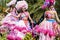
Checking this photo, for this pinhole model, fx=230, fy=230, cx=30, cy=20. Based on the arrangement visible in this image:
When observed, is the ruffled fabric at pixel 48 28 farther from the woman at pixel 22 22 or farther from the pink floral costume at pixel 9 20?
the pink floral costume at pixel 9 20

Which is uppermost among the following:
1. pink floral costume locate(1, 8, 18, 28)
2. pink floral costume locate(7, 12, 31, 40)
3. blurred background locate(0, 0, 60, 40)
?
blurred background locate(0, 0, 60, 40)

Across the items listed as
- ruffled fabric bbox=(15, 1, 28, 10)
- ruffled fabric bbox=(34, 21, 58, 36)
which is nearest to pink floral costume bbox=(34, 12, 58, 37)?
ruffled fabric bbox=(34, 21, 58, 36)

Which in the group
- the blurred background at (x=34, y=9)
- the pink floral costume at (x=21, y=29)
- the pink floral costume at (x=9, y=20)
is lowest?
the pink floral costume at (x=21, y=29)

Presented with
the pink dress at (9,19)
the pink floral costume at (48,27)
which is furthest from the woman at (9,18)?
the pink floral costume at (48,27)

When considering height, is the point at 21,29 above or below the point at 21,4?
below

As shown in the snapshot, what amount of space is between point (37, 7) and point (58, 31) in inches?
11.8

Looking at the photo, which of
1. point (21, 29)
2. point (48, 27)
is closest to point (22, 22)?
point (21, 29)

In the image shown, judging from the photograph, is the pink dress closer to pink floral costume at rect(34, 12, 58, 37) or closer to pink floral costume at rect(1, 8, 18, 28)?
pink floral costume at rect(1, 8, 18, 28)

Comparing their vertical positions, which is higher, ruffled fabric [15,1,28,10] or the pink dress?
ruffled fabric [15,1,28,10]

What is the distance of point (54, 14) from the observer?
2.11 m

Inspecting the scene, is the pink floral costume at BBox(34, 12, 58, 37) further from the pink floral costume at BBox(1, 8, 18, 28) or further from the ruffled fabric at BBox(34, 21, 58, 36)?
the pink floral costume at BBox(1, 8, 18, 28)

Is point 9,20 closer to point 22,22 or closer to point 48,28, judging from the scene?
point 22,22

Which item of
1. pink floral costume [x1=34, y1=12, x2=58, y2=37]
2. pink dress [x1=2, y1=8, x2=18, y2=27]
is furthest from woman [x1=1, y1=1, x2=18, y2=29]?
pink floral costume [x1=34, y1=12, x2=58, y2=37]

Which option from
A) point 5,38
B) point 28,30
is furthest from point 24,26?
point 5,38
